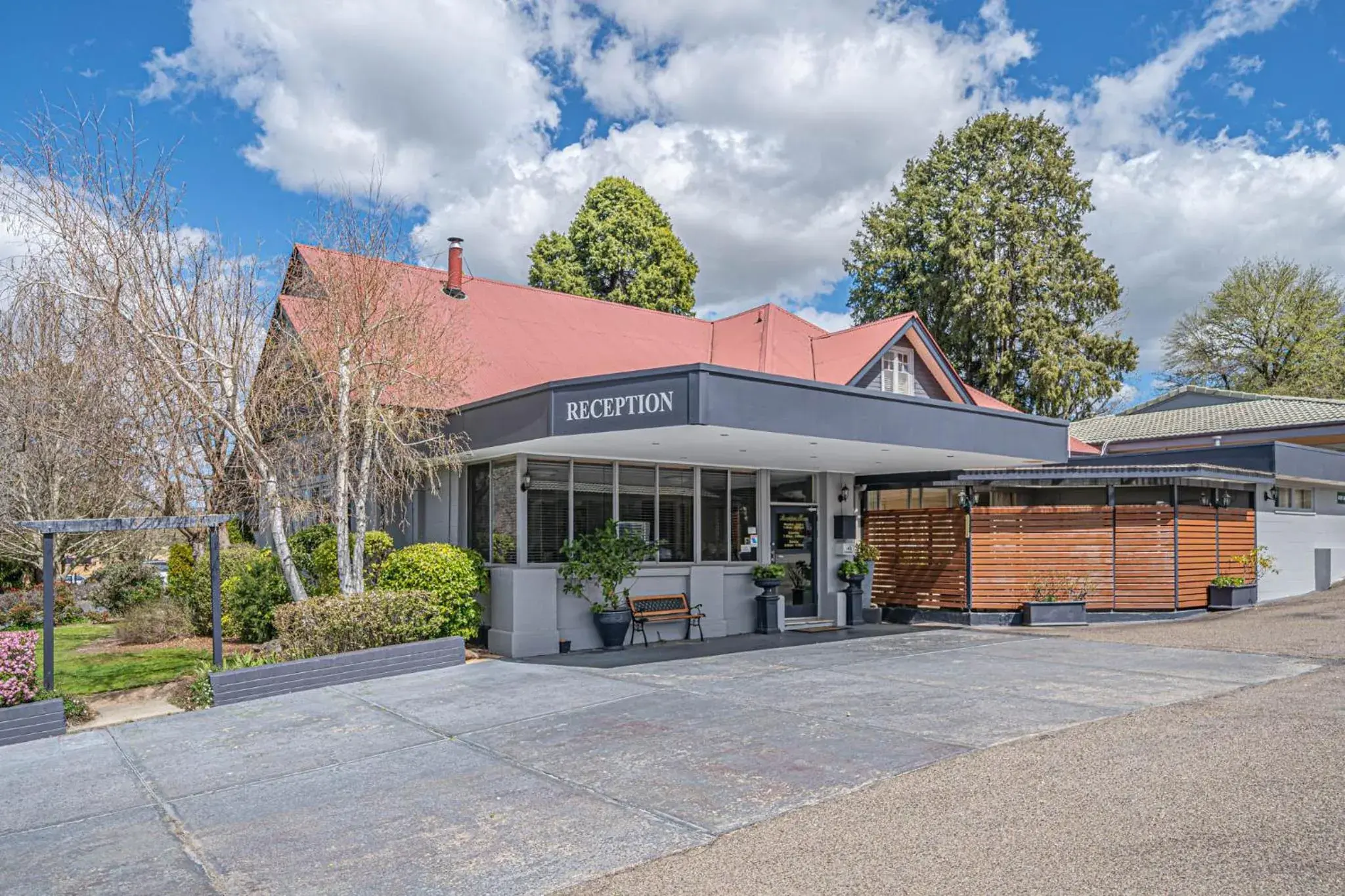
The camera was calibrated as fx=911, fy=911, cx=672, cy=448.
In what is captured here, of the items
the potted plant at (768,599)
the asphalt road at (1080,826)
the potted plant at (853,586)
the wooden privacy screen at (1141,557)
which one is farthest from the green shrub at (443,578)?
the wooden privacy screen at (1141,557)

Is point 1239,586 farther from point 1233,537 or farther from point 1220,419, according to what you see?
point 1220,419

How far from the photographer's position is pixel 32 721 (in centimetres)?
860

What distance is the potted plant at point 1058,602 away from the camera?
1577 centimetres

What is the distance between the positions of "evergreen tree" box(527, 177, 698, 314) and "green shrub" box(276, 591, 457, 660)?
70.4 feet

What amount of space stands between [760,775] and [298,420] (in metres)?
10.1

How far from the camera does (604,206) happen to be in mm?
32750

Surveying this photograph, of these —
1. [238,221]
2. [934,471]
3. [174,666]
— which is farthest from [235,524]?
[934,471]

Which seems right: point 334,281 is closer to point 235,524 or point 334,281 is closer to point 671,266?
point 235,524

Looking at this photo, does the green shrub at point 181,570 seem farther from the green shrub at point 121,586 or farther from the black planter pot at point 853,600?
the black planter pot at point 853,600

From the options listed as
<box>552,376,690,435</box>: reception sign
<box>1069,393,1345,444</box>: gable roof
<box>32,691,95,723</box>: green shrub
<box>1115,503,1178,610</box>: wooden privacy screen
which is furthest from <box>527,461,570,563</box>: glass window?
<box>1069,393,1345,444</box>: gable roof

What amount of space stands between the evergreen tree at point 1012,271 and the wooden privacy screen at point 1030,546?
15381 mm

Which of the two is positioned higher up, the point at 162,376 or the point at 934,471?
the point at 162,376

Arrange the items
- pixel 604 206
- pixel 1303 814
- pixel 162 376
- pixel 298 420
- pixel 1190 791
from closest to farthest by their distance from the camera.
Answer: pixel 1303 814 → pixel 1190 791 → pixel 162 376 → pixel 298 420 → pixel 604 206

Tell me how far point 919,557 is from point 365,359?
1041 cm
